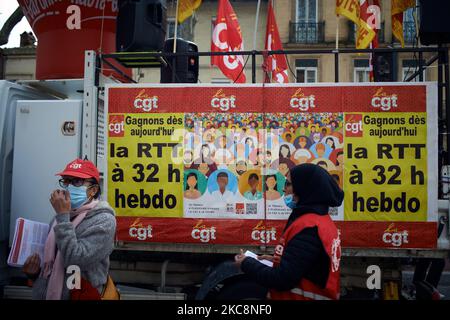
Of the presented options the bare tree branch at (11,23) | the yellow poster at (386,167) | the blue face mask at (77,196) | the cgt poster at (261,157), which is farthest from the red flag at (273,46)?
the bare tree branch at (11,23)

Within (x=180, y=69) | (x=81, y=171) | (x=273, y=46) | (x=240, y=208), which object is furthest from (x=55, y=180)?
(x=273, y=46)

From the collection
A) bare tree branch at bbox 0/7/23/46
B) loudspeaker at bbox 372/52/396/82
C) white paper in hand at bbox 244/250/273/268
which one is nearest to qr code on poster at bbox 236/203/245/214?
white paper in hand at bbox 244/250/273/268

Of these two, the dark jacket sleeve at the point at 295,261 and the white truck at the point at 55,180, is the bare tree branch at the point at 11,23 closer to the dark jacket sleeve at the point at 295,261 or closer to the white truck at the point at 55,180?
the white truck at the point at 55,180

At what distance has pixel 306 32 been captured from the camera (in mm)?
21969

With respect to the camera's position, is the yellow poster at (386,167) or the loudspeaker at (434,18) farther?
the loudspeaker at (434,18)

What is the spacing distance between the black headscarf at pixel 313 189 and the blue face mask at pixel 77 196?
59.9 inches

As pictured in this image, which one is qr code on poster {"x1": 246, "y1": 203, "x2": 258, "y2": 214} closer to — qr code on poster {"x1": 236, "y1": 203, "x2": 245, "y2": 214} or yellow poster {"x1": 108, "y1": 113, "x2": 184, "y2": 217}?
qr code on poster {"x1": 236, "y1": 203, "x2": 245, "y2": 214}

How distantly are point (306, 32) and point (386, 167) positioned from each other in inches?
738

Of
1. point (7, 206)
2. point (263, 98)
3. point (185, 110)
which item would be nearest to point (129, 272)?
point (7, 206)

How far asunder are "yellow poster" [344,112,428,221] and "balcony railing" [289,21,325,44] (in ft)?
60.1

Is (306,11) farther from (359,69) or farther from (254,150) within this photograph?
Result: (254,150)

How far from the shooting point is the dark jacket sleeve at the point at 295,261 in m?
2.60
